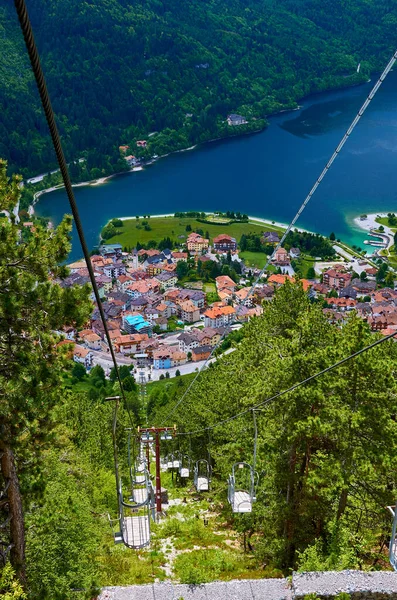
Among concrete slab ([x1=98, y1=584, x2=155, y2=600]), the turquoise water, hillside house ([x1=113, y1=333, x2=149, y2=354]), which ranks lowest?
concrete slab ([x1=98, y1=584, x2=155, y2=600])

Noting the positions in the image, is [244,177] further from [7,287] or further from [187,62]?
[7,287]

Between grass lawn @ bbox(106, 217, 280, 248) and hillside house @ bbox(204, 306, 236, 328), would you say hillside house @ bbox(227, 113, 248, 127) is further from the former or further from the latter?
hillside house @ bbox(204, 306, 236, 328)

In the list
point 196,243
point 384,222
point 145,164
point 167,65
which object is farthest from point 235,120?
point 196,243

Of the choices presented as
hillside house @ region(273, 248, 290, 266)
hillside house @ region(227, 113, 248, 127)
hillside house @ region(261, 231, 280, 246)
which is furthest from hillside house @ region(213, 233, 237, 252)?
hillside house @ region(227, 113, 248, 127)

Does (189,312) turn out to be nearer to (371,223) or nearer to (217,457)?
(371,223)

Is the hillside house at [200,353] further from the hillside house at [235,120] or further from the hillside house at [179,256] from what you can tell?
the hillside house at [235,120]

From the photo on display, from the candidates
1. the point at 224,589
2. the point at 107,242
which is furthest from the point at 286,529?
the point at 107,242
